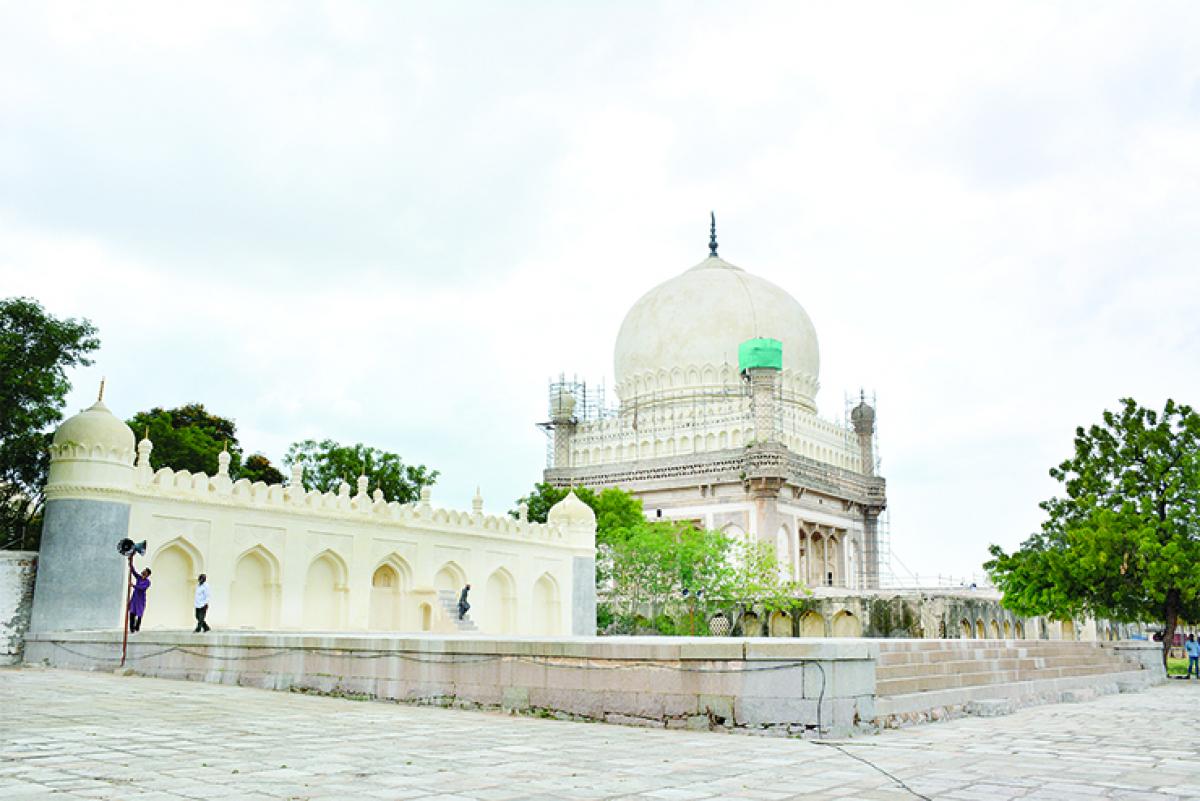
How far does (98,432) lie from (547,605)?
566 inches

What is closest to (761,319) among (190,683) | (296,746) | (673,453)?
(673,453)

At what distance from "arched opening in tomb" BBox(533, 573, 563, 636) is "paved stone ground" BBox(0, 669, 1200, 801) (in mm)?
19423

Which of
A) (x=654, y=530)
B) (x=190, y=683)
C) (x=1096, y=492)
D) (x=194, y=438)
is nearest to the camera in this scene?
(x=190, y=683)

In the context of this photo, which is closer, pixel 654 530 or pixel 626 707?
pixel 626 707

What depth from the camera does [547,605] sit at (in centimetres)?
3086

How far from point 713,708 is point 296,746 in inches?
144

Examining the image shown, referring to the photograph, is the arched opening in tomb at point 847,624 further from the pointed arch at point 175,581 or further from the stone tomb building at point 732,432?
the pointed arch at point 175,581

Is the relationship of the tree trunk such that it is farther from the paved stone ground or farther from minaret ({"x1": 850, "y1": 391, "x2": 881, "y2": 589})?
minaret ({"x1": 850, "y1": 391, "x2": 881, "y2": 589})

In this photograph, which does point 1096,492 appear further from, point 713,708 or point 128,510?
point 128,510

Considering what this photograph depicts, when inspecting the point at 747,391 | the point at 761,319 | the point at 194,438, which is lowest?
the point at 194,438

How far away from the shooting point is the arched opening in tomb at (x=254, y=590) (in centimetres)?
2316

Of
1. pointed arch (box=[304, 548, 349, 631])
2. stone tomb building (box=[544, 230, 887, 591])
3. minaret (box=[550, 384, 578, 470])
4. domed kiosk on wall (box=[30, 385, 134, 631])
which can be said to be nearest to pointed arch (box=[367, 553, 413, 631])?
pointed arch (box=[304, 548, 349, 631])

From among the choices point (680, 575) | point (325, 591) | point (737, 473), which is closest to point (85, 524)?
point (325, 591)

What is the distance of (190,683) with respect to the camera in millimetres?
13797
